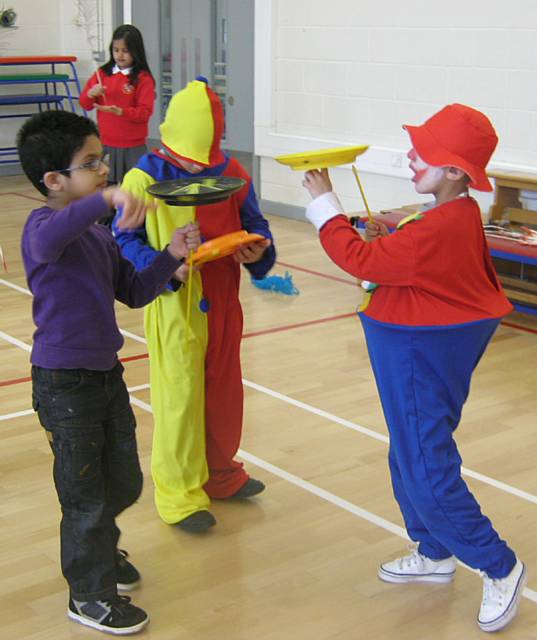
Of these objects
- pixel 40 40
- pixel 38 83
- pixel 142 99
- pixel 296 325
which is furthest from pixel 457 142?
pixel 40 40

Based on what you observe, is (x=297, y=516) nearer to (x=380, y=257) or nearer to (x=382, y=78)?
(x=380, y=257)

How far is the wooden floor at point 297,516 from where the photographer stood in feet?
8.14

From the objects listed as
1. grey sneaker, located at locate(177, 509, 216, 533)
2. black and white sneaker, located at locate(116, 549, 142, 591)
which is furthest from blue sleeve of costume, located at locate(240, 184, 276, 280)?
black and white sneaker, located at locate(116, 549, 142, 591)

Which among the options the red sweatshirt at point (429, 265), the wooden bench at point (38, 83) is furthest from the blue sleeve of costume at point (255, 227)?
the wooden bench at point (38, 83)

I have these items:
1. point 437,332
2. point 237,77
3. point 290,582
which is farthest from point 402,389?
point 237,77

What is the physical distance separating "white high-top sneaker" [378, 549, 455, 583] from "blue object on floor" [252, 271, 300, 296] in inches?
125

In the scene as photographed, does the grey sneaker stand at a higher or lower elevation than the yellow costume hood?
lower

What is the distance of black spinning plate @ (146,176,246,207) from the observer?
2.49 metres

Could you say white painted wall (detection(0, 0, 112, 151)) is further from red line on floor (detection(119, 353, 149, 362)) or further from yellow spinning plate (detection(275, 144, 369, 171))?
yellow spinning plate (detection(275, 144, 369, 171))

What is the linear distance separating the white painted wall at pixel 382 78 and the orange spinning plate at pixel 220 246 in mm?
3588

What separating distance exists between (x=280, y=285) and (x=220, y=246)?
10.2ft

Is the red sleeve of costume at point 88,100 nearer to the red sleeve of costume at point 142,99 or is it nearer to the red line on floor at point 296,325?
the red sleeve of costume at point 142,99

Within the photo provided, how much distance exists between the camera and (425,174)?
2.36m

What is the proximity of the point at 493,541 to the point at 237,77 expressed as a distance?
6.61m
